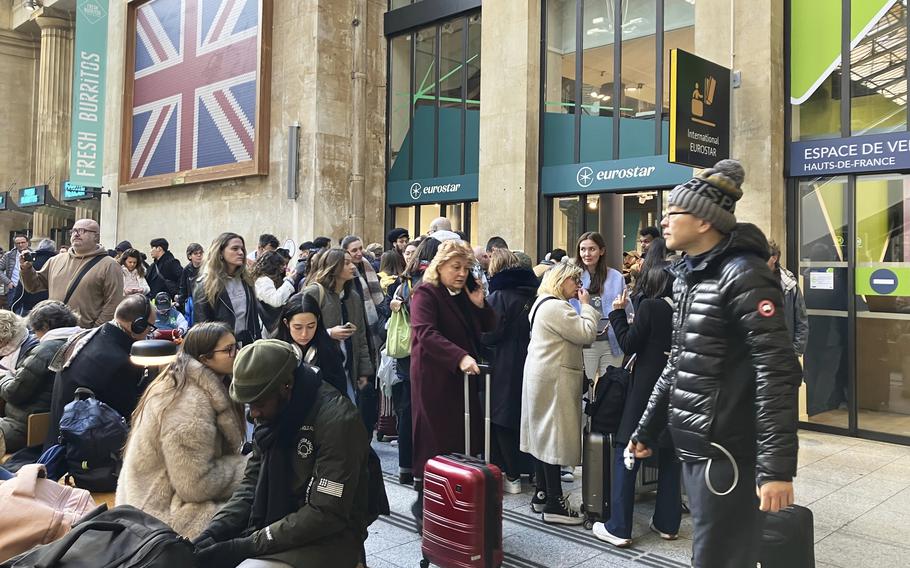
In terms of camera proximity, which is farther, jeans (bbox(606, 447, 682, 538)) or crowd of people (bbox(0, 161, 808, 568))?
jeans (bbox(606, 447, 682, 538))

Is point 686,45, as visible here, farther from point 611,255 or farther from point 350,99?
point 350,99

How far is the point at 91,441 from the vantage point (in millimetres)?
4043

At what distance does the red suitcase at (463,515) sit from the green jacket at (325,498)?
3.18 ft

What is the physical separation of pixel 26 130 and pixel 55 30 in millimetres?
5841

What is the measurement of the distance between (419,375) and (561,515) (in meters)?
1.53

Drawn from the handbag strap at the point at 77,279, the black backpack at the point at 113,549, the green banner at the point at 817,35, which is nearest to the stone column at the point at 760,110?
the green banner at the point at 817,35

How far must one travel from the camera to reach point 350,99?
612 inches

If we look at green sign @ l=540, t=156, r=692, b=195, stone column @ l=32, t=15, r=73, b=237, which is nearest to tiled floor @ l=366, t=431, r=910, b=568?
green sign @ l=540, t=156, r=692, b=195

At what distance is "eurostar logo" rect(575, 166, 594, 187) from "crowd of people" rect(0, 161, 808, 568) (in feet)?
10.3

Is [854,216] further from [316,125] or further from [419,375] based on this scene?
[316,125]

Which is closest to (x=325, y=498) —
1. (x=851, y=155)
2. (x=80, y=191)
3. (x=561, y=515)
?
(x=561, y=515)

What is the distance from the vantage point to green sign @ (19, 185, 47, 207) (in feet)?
85.3

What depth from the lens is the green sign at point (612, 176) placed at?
989cm

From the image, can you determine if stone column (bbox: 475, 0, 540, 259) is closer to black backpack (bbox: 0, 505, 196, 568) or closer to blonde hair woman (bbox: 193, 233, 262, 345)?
blonde hair woman (bbox: 193, 233, 262, 345)
